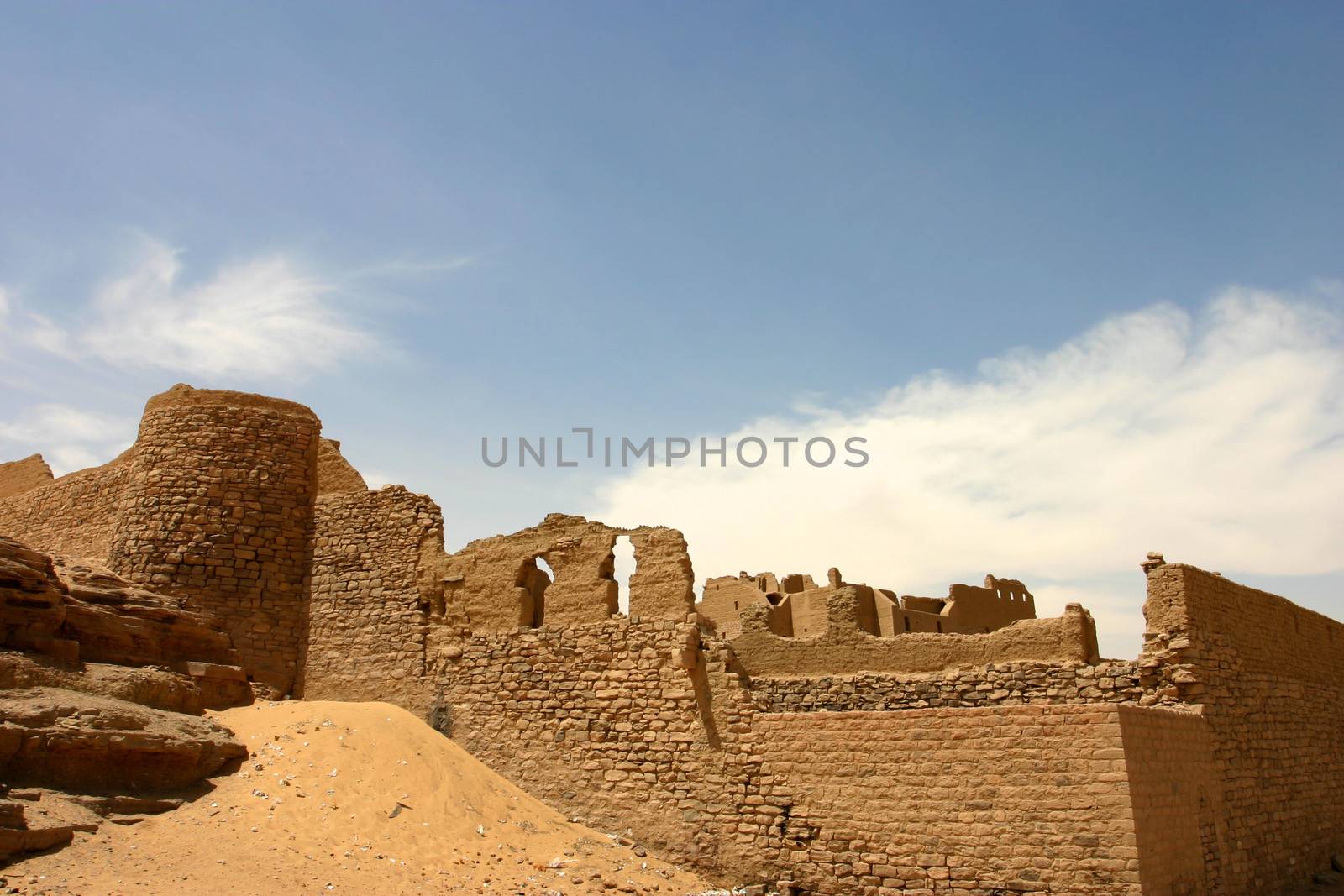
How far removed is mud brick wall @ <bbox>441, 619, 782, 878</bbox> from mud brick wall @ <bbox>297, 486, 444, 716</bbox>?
99cm

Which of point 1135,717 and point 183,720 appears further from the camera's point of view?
point 183,720

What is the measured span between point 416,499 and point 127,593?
441cm

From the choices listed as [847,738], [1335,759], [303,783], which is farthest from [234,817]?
[1335,759]

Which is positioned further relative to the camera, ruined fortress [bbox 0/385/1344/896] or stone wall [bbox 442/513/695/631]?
stone wall [bbox 442/513/695/631]

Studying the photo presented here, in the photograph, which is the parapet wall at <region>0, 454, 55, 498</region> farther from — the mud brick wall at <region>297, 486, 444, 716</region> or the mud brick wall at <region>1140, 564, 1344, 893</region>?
the mud brick wall at <region>1140, 564, 1344, 893</region>

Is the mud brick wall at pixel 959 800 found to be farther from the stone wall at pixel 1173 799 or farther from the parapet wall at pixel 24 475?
the parapet wall at pixel 24 475

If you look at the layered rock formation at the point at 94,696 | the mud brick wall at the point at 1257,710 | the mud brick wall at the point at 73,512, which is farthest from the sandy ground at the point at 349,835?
the mud brick wall at the point at 73,512

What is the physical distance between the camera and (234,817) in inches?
399

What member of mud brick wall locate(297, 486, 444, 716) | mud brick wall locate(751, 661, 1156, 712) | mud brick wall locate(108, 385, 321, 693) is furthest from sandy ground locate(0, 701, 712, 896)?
mud brick wall locate(108, 385, 321, 693)

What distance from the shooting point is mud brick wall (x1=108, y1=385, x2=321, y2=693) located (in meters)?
15.7

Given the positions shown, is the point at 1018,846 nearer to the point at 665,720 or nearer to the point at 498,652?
the point at 665,720

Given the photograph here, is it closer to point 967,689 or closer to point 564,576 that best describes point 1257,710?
point 967,689

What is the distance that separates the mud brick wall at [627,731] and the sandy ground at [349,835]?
0.40 metres

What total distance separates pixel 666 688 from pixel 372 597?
18.3 ft
